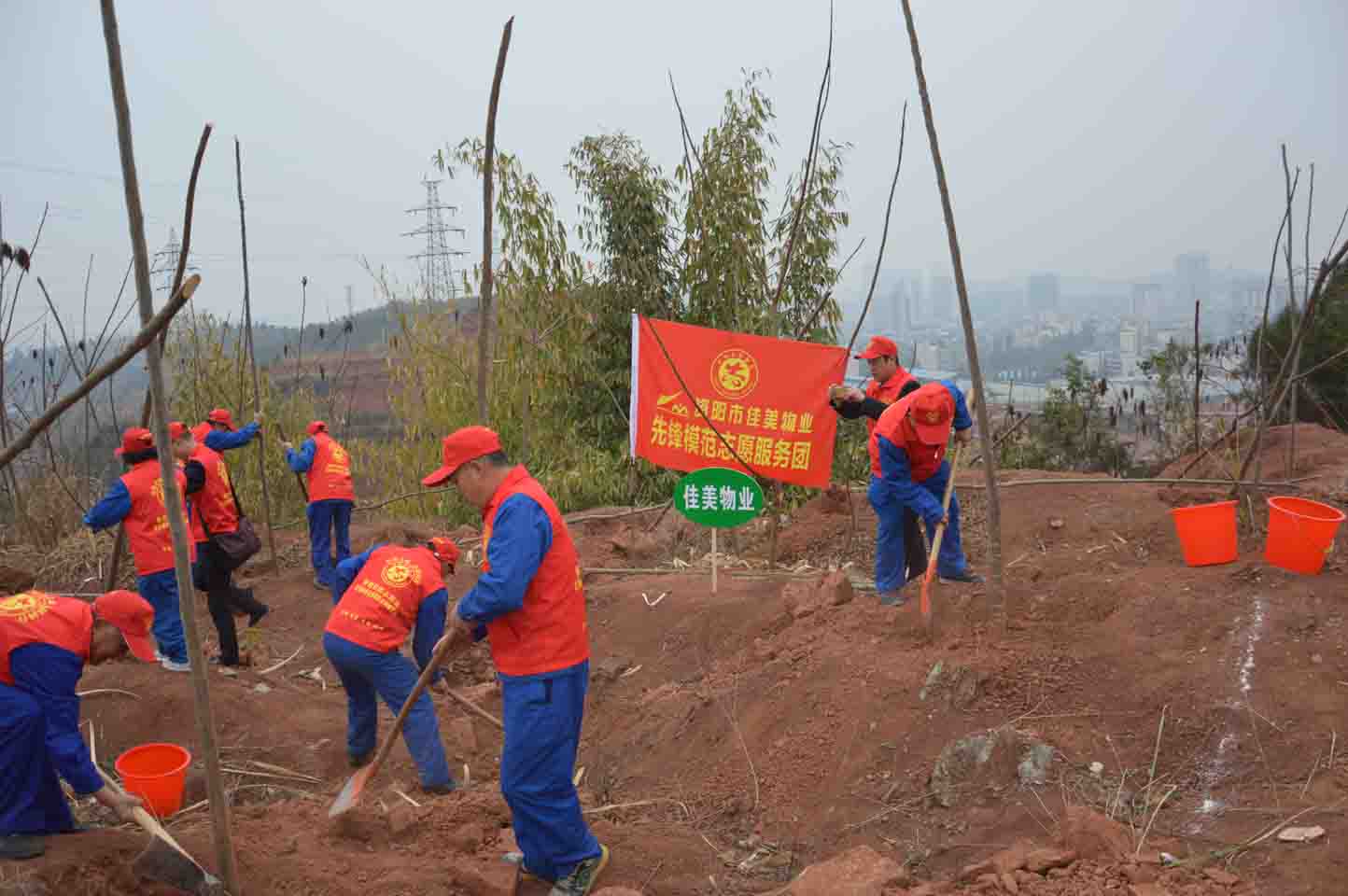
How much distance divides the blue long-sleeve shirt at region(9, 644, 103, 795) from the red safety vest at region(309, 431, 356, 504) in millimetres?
4114

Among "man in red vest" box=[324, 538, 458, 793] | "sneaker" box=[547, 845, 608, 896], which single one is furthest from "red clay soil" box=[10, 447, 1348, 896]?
"man in red vest" box=[324, 538, 458, 793]

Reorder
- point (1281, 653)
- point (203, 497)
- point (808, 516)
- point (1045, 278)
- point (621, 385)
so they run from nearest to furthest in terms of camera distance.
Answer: point (1281, 653)
point (203, 497)
point (808, 516)
point (621, 385)
point (1045, 278)

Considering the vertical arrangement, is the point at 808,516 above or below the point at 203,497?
below

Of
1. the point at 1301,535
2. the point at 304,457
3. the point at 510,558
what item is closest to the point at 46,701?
the point at 510,558

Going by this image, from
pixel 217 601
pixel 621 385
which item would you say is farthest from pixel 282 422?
pixel 217 601

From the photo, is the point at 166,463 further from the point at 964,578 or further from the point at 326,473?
the point at 326,473

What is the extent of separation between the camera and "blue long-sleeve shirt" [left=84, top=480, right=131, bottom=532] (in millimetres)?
5402

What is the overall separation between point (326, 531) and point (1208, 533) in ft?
19.2

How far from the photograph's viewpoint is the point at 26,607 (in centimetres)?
323

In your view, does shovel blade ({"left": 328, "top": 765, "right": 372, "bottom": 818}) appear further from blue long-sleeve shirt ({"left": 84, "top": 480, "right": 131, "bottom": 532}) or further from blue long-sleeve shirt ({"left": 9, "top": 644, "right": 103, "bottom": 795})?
blue long-sleeve shirt ({"left": 84, "top": 480, "right": 131, "bottom": 532})

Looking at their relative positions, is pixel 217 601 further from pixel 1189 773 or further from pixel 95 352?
pixel 1189 773

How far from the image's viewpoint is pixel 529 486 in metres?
3.35

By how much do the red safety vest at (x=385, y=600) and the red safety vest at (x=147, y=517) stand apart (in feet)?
5.80

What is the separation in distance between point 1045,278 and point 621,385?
62.6 feet
